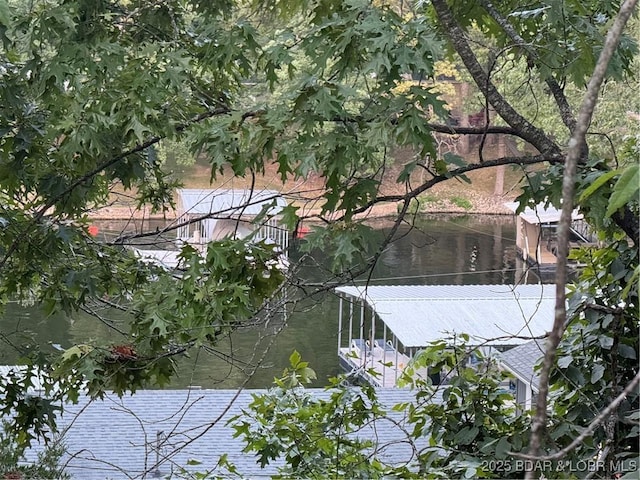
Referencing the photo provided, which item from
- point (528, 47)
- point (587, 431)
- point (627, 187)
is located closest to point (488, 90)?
point (528, 47)

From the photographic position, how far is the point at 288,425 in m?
2.20

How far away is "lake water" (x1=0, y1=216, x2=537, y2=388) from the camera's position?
8.16 meters

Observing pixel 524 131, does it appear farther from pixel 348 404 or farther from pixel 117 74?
pixel 117 74

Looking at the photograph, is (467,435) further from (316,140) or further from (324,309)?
(324,309)

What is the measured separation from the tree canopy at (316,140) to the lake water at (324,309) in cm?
22

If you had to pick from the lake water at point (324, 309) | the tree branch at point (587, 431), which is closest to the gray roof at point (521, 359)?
the lake water at point (324, 309)

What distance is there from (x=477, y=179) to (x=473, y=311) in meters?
11.6

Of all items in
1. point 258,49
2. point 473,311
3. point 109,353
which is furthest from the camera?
point 473,311

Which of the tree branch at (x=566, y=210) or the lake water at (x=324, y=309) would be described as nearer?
the tree branch at (x=566, y=210)

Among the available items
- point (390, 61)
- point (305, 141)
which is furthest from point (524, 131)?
point (305, 141)

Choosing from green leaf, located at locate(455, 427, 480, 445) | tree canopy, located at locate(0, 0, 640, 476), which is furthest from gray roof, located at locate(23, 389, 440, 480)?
green leaf, located at locate(455, 427, 480, 445)

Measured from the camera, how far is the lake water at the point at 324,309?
816 centimetres

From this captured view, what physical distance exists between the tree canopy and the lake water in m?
0.22

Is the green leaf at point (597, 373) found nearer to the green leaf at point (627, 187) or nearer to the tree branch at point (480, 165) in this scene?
the tree branch at point (480, 165)
